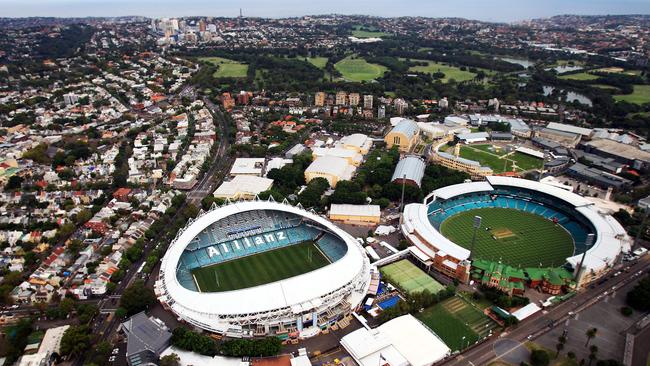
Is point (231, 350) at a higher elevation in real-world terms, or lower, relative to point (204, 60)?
lower

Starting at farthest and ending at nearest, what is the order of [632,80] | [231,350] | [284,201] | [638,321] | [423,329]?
1. [632,80]
2. [284,201]
3. [638,321]
4. [423,329]
5. [231,350]

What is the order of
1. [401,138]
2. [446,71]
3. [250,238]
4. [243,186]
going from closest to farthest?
1. [250,238]
2. [243,186]
3. [401,138]
4. [446,71]

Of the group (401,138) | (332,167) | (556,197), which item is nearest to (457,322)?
(556,197)

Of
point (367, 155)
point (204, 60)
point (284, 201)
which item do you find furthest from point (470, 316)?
point (204, 60)

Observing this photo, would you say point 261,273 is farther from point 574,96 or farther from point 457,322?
point 574,96

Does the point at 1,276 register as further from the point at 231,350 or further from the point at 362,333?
the point at 362,333
